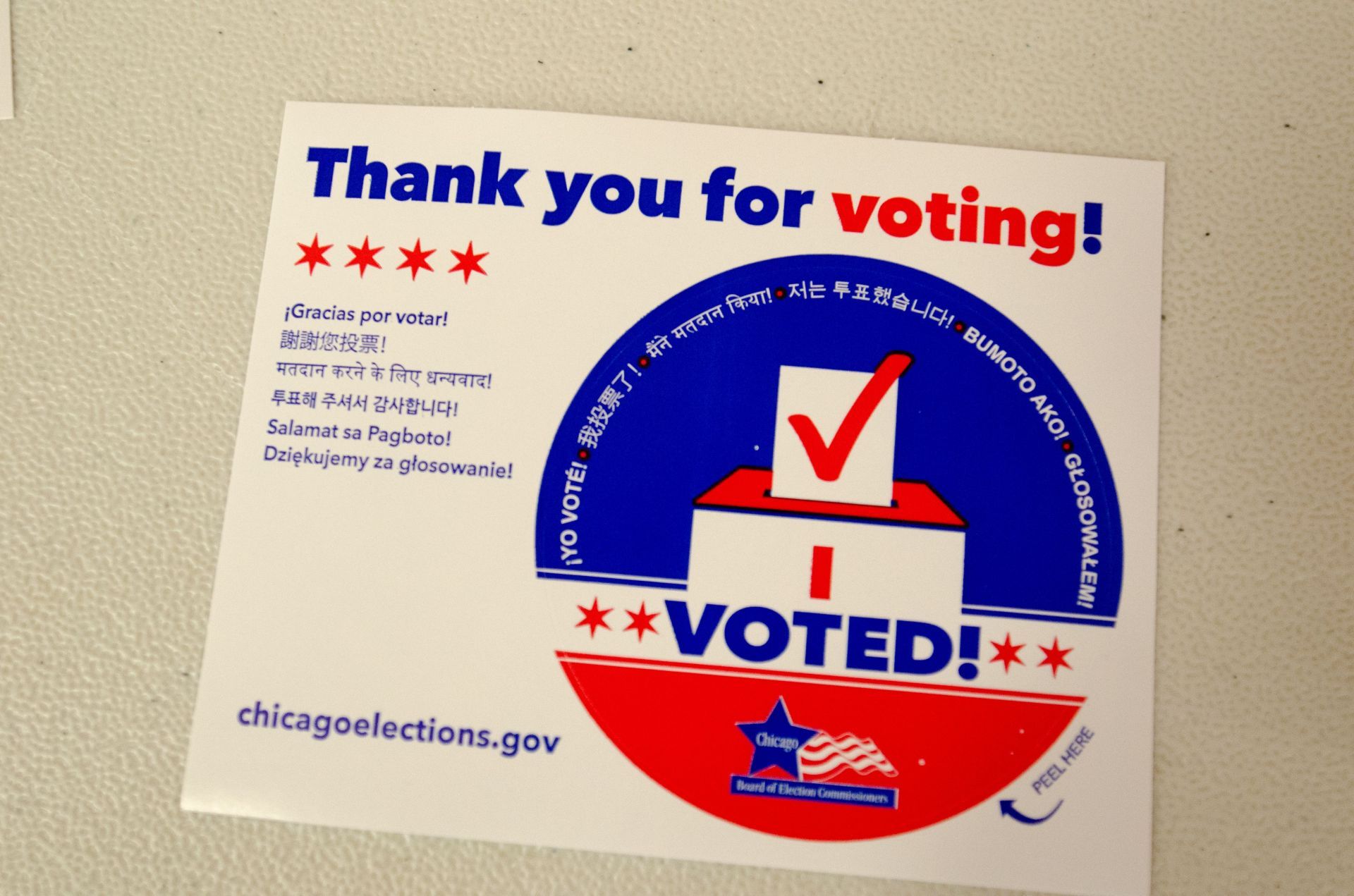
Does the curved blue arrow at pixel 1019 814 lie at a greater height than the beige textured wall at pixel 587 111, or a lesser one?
lesser

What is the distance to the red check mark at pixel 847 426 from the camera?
62 cm

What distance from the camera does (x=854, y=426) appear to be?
628 mm

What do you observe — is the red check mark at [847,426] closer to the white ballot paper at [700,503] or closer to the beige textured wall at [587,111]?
the white ballot paper at [700,503]

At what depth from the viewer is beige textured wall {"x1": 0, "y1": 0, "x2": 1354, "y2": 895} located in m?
0.60

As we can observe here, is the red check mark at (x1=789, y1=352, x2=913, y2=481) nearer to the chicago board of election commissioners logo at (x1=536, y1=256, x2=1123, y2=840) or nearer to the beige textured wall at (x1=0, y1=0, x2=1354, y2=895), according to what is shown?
the chicago board of election commissioners logo at (x1=536, y1=256, x2=1123, y2=840)

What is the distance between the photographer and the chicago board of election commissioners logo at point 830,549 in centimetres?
60

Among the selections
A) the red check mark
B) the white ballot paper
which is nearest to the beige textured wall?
the white ballot paper

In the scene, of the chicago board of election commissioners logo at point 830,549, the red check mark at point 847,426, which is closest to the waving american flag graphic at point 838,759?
the chicago board of election commissioners logo at point 830,549

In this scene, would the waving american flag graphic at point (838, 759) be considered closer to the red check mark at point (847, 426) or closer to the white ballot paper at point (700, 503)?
the white ballot paper at point (700, 503)

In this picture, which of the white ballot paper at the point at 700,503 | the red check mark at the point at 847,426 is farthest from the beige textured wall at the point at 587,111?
the red check mark at the point at 847,426

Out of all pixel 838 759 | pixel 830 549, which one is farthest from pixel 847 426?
pixel 838 759

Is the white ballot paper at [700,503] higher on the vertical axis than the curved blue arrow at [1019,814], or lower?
higher

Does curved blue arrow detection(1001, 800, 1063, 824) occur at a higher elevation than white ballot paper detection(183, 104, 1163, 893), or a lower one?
lower

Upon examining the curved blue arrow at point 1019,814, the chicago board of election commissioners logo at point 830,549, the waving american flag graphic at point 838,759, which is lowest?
the curved blue arrow at point 1019,814
